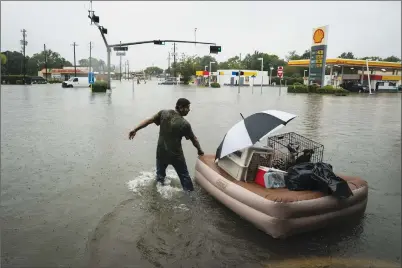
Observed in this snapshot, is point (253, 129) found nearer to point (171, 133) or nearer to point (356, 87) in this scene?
point (171, 133)

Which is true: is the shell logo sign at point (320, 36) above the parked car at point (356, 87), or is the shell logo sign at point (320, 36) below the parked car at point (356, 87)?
above

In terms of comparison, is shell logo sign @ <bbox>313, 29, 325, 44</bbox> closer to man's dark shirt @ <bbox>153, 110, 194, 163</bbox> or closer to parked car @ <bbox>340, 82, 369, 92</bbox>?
parked car @ <bbox>340, 82, 369, 92</bbox>

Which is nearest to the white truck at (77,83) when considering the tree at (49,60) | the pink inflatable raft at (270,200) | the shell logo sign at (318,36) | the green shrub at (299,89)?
the green shrub at (299,89)

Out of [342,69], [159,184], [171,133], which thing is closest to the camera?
[171,133]

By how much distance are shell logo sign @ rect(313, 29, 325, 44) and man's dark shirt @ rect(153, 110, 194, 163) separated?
39034 millimetres

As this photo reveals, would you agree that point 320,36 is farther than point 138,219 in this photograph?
Yes

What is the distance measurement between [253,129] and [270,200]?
3.65 feet

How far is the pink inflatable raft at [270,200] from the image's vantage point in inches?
163

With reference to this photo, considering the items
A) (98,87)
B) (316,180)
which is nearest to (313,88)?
(98,87)

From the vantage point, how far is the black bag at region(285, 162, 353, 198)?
14.2ft

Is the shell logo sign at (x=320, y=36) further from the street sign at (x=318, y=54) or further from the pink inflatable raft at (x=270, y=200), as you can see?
the pink inflatable raft at (x=270, y=200)

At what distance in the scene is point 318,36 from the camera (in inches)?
1596

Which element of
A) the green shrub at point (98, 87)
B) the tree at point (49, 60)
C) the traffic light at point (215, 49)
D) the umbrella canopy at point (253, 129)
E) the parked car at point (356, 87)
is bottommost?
the umbrella canopy at point (253, 129)

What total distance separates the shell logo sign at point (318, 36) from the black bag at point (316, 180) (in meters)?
39.3
